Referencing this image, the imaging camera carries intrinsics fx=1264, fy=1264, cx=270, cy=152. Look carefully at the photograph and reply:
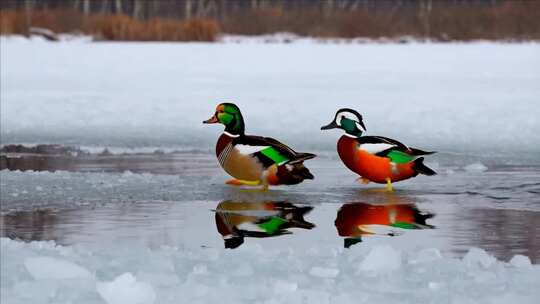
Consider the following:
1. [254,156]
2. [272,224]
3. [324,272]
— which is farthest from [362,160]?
[324,272]

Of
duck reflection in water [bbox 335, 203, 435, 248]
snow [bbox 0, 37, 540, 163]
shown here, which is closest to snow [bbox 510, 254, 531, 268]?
duck reflection in water [bbox 335, 203, 435, 248]

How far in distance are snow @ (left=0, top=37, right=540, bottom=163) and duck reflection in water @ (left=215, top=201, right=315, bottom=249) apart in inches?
125

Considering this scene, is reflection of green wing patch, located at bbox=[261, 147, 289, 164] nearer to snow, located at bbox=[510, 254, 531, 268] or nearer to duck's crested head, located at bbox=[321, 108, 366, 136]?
duck's crested head, located at bbox=[321, 108, 366, 136]

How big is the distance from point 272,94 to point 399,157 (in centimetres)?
883

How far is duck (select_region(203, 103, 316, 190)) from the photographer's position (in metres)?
7.94

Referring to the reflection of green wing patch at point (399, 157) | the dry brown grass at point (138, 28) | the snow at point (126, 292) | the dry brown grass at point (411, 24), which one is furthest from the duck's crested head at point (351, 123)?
the dry brown grass at point (411, 24)

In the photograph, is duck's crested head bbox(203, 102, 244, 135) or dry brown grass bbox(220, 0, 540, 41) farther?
dry brown grass bbox(220, 0, 540, 41)

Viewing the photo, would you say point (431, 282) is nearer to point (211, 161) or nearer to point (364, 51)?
point (211, 161)

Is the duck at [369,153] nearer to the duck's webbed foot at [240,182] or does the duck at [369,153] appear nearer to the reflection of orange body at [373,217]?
the reflection of orange body at [373,217]

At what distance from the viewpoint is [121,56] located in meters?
26.0

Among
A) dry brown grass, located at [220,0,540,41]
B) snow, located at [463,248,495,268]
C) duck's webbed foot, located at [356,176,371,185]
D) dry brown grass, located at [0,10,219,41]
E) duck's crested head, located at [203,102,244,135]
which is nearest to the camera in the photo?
snow, located at [463,248,495,268]

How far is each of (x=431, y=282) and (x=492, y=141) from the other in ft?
21.3

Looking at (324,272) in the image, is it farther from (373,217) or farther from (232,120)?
(232,120)

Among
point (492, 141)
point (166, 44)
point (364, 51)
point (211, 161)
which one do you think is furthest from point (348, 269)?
point (166, 44)
